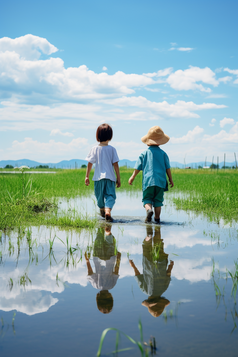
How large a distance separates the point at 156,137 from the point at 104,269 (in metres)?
3.29

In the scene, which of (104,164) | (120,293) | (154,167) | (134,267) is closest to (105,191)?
(104,164)

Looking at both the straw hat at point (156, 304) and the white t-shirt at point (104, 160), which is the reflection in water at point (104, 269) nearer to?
the straw hat at point (156, 304)

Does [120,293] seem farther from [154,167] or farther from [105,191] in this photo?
[105,191]

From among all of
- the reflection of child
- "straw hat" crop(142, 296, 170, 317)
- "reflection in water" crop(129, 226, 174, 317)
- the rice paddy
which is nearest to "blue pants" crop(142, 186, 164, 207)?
the reflection of child

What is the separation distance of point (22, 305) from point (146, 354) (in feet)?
3.49

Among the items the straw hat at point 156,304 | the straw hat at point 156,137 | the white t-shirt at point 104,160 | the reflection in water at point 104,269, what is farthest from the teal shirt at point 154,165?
the straw hat at point 156,304

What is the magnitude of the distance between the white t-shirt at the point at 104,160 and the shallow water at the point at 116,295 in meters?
1.87

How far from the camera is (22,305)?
7.21 feet

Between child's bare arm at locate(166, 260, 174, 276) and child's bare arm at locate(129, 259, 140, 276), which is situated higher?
child's bare arm at locate(129, 259, 140, 276)

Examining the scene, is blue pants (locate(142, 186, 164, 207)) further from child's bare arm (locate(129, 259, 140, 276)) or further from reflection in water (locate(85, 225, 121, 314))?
child's bare arm (locate(129, 259, 140, 276))

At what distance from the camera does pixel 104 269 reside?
291 centimetres

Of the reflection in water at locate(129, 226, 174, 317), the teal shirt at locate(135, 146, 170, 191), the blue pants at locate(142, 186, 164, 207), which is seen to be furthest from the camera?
the blue pants at locate(142, 186, 164, 207)

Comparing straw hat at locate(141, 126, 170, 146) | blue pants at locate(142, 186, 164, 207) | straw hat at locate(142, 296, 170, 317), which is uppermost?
straw hat at locate(141, 126, 170, 146)

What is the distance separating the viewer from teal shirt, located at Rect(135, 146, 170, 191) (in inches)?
219
